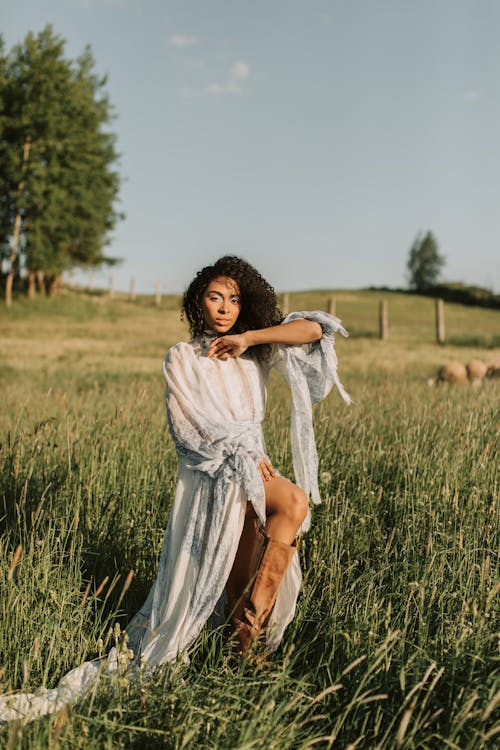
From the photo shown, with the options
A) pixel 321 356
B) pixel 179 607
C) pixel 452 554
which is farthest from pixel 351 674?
pixel 321 356

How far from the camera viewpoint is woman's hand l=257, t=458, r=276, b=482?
282 centimetres

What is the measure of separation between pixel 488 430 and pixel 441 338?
68.4 ft

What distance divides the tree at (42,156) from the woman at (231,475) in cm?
3090

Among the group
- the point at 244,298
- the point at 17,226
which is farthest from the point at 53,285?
the point at 244,298

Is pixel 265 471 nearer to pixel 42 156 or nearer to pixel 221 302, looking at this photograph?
pixel 221 302

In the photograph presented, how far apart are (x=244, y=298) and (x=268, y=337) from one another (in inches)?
11.1

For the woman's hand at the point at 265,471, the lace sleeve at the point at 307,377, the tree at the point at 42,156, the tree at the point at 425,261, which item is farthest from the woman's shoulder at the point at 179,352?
the tree at the point at 425,261

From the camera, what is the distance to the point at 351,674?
257 centimetres

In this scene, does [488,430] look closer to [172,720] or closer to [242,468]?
[242,468]

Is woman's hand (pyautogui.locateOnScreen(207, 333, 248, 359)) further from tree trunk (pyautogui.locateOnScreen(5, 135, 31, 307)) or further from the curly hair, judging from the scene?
tree trunk (pyautogui.locateOnScreen(5, 135, 31, 307))

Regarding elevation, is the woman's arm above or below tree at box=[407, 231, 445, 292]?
below

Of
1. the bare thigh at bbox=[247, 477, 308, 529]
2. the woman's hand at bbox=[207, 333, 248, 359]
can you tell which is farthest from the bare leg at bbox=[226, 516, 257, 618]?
the woman's hand at bbox=[207, 333, 248, 359]

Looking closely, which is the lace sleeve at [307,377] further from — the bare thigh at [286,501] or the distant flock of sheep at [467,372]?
the distant flock of sheep at [467,372]

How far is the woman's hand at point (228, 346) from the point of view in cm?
290
